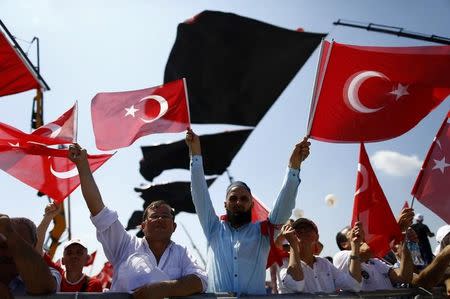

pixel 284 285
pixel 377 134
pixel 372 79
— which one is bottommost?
pixel 284 285

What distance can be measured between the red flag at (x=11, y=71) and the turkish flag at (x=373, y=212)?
4926 millimetres

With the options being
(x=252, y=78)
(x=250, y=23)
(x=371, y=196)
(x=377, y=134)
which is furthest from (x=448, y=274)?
(x=250, y=23)

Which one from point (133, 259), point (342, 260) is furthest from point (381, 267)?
point (133, 259)

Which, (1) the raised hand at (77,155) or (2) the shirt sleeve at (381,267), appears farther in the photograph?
(2) the shirt sleeve at (381,267)

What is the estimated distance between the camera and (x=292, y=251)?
3986 mm

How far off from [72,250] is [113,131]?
157cm

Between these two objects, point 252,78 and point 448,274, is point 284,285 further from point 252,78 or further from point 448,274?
point 252,78

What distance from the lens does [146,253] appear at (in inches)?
139

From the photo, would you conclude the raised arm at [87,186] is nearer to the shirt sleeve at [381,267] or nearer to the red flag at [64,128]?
the red flag at [64,128]

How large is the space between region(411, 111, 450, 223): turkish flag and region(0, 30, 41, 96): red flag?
5566 mm

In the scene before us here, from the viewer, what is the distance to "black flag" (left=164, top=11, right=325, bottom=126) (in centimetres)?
729

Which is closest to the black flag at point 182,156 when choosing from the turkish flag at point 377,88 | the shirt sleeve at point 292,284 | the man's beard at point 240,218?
the turkish flag at point 377,88

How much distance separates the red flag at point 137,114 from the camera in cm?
559

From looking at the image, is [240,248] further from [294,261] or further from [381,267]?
[381,267]
